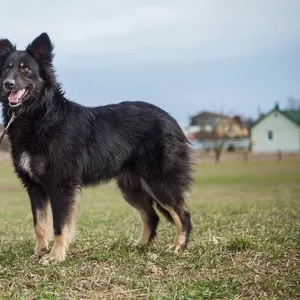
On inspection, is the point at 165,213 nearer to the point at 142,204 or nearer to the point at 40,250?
the point at 142,204

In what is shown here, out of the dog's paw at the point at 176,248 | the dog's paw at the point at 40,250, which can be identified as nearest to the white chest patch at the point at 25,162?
the dog's paw at the point at 40,250

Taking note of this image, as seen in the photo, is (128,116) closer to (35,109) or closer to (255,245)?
(35,109)

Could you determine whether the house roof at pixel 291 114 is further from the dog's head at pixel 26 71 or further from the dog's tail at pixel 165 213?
the dog's head at pixel 26 71

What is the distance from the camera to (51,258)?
5.45m

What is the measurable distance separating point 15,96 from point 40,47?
0.75 metres

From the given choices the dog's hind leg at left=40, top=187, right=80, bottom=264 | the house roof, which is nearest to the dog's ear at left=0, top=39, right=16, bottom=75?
the dog's hind leg at left=40, top=187, right=80, bottom=264

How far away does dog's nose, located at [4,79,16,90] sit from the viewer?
5.48 m

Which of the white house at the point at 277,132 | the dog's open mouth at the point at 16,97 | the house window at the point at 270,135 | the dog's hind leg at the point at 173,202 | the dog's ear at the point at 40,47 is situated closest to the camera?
the dog's open mouth at the point at 16,97

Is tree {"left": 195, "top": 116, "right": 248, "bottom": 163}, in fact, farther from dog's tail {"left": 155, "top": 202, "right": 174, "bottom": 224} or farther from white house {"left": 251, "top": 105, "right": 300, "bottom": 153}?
dog's tail {"left": 155, "top": 202, "right": 174, "bottom": 224}

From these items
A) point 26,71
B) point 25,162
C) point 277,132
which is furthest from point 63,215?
point 277,132

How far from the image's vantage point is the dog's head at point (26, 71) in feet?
18.4

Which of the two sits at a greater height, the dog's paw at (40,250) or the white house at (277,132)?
the white house at (277,132)

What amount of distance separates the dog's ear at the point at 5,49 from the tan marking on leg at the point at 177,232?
2802mm

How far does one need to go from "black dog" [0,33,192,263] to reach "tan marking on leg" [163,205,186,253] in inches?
0.5
